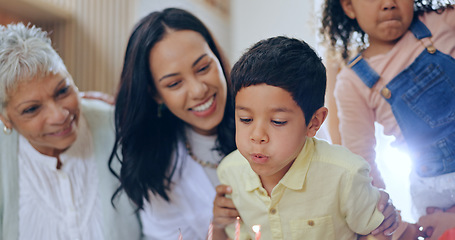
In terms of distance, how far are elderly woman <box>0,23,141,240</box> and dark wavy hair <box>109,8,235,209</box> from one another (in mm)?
62

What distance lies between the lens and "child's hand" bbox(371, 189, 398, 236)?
1.72 feet

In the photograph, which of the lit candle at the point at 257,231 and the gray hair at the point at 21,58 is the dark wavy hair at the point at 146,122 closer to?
the gray hair at the point at 21,58

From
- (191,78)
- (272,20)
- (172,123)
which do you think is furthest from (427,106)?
(172,123)

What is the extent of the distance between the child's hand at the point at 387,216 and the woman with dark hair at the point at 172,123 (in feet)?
1.01

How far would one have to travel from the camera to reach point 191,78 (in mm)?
758

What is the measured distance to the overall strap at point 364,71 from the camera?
0.56m

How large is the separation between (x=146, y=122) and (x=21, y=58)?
275mm

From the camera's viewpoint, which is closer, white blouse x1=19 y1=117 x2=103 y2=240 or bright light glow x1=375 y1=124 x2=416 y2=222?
bright light glow x1=375 y1=124 x2=416 y2=222

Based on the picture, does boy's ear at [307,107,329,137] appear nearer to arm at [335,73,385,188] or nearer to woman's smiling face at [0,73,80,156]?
arm at [335,73,385,188]

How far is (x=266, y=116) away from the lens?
1.46 feet

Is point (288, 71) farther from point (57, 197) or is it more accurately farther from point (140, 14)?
point (140, 14)

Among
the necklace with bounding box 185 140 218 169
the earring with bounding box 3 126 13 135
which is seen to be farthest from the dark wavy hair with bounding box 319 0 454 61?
the earring with bounding box 3 126 13 135

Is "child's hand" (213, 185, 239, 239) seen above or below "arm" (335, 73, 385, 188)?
below

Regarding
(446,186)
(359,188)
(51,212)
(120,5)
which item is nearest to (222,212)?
(359,188)
